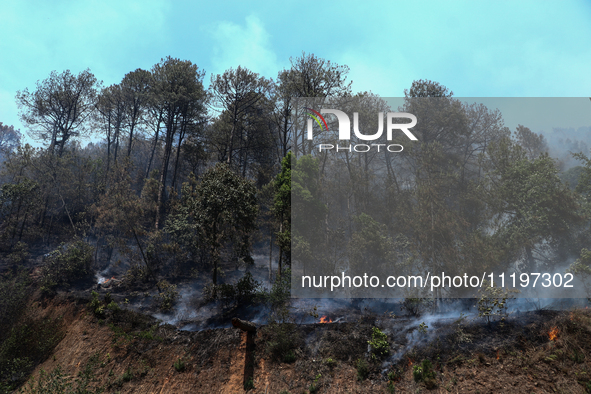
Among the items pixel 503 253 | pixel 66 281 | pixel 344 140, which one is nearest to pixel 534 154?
pixel 503 253

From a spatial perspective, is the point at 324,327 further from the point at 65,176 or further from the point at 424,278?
the point at 65,176

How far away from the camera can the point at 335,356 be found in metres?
12.3

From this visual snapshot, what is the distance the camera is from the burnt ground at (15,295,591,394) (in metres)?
10.0

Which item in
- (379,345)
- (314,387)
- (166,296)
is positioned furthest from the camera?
(166,296)

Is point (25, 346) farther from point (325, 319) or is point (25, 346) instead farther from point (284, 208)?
point (325, 319)

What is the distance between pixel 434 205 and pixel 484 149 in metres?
5.90

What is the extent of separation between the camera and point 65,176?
27422mm

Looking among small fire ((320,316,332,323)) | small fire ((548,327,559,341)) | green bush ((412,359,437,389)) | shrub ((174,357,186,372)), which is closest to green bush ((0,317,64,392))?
shrub ((174,357,186,372))

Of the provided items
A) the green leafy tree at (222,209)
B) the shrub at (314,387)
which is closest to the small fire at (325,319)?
the shrub at (314,387)

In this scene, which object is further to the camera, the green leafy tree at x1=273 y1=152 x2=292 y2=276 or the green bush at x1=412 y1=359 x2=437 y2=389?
the green leafy tree at x1=273 y1=152 x2=292 y2=276

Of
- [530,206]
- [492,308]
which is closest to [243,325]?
[492,308]

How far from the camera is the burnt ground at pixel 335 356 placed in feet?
32.9

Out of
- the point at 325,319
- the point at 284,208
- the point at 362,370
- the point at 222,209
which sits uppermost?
the point at 284,208

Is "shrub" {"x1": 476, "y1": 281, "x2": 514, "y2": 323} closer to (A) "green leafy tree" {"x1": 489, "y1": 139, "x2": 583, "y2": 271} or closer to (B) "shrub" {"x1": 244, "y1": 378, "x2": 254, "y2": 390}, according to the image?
(A) "green leafy tree" {"x1": 489, "y1": 139, "x2": 583, "y2": 271}
